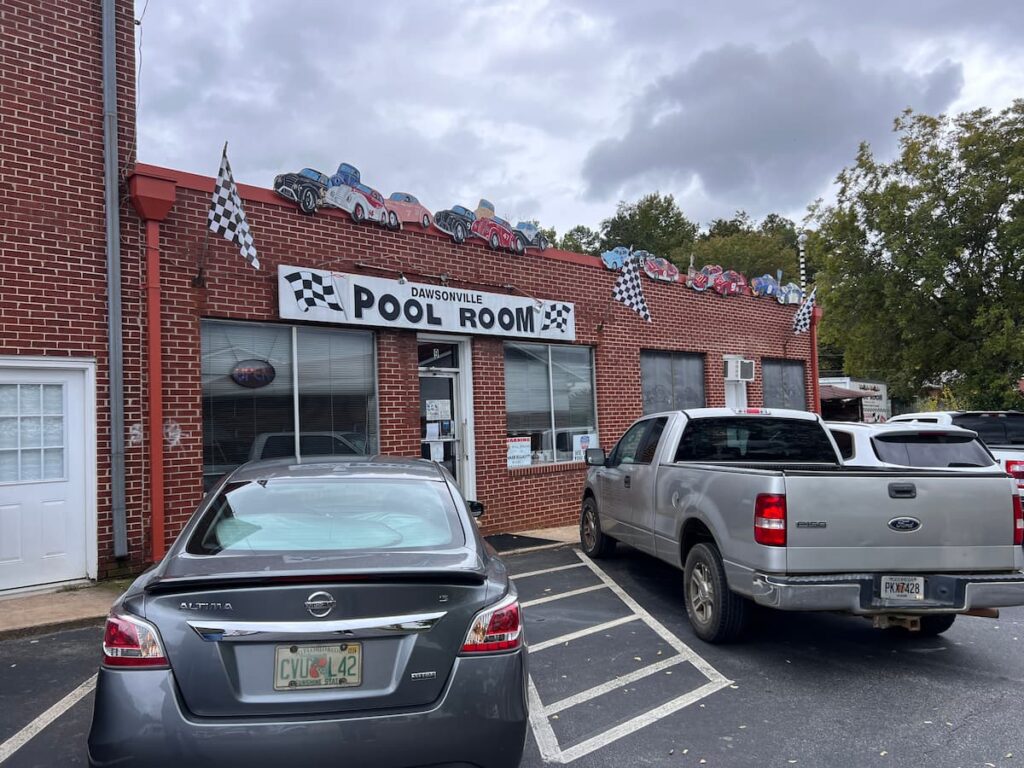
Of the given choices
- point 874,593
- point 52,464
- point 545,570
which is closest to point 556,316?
point 545,570

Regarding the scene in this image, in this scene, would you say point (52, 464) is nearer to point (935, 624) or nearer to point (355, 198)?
point (355, 198)

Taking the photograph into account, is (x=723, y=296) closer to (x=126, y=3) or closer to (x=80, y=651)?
(x=126, y=3)

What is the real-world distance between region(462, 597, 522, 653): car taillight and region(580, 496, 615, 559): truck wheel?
5.63m

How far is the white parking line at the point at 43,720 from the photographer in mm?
3893

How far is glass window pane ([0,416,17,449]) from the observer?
6.96m

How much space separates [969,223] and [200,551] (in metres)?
17.6

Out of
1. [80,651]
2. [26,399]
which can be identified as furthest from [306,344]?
[80,651]

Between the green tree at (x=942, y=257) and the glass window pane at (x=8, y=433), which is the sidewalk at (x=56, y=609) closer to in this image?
the glass window pane at (x=8, y=433)

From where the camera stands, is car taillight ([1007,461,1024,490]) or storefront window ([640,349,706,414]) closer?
car taillight ([1007,461,1024,490])

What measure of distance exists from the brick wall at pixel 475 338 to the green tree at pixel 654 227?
32498mm

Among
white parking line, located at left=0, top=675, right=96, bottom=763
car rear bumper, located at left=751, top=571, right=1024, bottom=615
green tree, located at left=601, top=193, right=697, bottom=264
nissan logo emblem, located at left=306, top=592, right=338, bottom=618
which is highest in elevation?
green tree, located at left=601, top=193, right=697, bottom=264

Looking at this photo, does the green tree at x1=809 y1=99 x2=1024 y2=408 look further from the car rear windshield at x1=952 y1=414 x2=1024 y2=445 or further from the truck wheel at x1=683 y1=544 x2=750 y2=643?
the truck wheel at x1=683 y1=544 x2=750 y2=643

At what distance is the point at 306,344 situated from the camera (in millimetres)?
8906

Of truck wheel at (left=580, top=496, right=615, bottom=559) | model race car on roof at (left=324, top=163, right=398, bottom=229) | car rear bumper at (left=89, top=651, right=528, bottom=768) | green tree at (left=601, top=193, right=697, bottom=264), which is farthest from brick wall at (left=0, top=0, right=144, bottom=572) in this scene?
green tree at (left=601, top=193, right=697, bottom=264)
